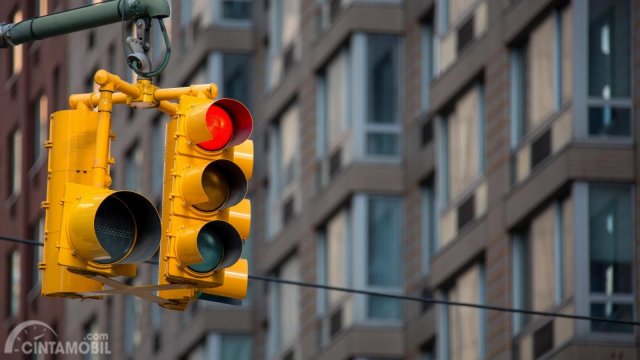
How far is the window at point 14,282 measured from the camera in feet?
190

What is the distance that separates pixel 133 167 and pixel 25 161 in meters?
5.78

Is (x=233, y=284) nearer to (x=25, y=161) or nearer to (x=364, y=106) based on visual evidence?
(x=364, y=106)

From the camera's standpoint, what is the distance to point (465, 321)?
1348 inches

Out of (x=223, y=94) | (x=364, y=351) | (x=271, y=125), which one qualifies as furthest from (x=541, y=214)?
(x=223, y=94)

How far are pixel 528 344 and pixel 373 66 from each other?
911 cm

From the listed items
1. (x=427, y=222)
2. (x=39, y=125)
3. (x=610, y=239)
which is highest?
(x=39, y=125)

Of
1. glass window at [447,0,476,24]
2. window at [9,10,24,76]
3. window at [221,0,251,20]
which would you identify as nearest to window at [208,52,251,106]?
window at [221,0,251,20]

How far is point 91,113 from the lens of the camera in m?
10.2

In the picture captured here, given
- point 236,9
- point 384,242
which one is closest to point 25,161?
point 236,9

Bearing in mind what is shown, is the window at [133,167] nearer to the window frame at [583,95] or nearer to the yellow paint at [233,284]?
the window frame at [583,95]

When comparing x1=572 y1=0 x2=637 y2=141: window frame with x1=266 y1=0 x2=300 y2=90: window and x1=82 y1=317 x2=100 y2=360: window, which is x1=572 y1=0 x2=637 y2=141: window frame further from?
x1=82 y1=317 x2=100 y2=360: window

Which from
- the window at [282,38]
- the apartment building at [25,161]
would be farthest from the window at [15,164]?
the window at [282,38]

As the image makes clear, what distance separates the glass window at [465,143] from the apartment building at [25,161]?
21441mm

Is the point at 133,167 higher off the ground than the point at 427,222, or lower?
higher
